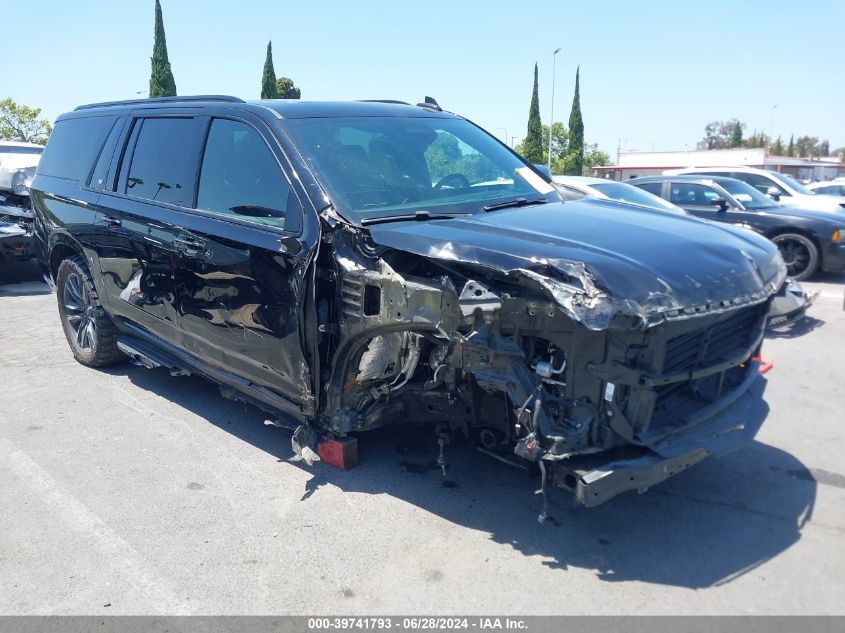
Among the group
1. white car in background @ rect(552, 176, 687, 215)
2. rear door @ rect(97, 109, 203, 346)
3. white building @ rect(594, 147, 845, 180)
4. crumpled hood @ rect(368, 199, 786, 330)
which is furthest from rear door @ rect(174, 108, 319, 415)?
white building @ rect(594, 147, 845, 180)

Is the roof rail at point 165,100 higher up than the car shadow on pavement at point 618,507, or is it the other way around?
the roof rail at point 165,100

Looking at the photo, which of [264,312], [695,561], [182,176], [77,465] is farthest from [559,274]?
[77,465]

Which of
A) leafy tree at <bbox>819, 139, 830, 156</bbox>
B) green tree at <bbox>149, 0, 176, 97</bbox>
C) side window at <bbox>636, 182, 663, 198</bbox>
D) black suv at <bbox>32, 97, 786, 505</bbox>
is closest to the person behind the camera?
black suv at <bbox>32, 97, 786, 505</bbox>

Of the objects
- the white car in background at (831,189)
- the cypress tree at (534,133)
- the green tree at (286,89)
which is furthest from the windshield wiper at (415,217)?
the cypress tree at (534,133)

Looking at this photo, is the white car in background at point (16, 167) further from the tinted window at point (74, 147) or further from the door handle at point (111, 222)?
the door handle at point (111, 222)

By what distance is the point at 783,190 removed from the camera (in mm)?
12297

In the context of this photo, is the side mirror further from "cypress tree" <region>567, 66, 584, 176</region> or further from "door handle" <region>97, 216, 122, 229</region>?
"cypress tree" <region>567, 66, 584, 176</region>

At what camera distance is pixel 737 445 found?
10.6 feet

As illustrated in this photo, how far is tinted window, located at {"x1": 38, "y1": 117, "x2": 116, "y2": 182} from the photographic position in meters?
5.54

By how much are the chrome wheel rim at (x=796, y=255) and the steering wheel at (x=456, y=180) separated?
26.0 feet

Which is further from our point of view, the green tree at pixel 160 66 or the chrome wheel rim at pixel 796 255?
the green tree at pixel 160 66

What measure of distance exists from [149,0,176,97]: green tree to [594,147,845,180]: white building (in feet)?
108

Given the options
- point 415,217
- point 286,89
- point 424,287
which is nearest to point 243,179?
point 415,217

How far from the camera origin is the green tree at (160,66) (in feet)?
115
